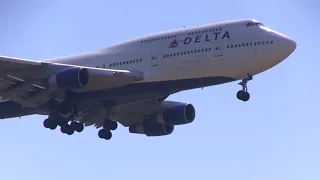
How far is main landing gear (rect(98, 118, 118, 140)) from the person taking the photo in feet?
225

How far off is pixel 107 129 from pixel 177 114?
430 centimetres

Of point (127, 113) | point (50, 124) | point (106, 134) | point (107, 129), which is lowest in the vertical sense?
point (50, 124)

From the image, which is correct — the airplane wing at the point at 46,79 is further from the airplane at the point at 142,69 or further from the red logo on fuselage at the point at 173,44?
the red logo on fuselage at the point at 173,44

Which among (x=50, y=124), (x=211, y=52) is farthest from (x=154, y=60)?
(x=50, y=124)

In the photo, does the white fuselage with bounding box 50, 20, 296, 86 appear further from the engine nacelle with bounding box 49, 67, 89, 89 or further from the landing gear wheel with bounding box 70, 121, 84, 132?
the landing gear wheel with bounding box 70, 121, 84, 132

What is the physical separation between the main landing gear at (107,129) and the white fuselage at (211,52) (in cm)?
510

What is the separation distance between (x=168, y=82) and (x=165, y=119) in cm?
613

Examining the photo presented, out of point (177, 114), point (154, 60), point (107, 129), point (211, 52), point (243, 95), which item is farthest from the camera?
point (177, 114)

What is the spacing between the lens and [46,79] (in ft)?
209

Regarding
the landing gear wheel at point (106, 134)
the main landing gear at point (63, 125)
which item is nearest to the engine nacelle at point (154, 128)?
the landing gear wheel at point (106, 134)

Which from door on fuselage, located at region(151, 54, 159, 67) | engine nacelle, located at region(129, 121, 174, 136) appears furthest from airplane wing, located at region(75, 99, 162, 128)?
door on fuselage, located at region(151, 54, 159, 67)

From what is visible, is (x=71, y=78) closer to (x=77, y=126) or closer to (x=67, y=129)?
(x=67, y=129)

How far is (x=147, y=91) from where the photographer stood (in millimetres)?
63938

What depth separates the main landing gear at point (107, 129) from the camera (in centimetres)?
6844
